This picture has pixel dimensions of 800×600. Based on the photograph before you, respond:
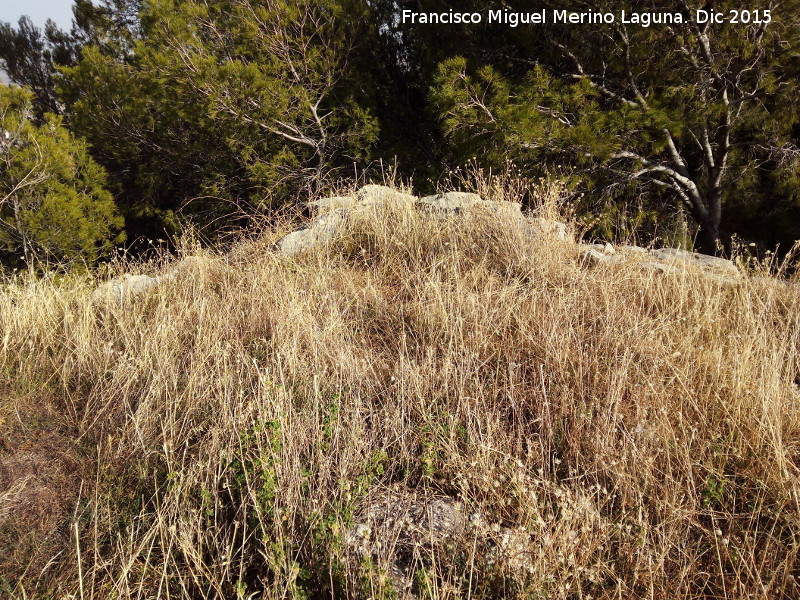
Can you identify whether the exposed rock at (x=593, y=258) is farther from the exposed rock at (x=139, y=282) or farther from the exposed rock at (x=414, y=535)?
the exposed rock at (x=139, y=282)

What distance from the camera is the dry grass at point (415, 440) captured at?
1607mm

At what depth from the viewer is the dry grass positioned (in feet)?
5.27

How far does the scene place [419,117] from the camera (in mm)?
8523


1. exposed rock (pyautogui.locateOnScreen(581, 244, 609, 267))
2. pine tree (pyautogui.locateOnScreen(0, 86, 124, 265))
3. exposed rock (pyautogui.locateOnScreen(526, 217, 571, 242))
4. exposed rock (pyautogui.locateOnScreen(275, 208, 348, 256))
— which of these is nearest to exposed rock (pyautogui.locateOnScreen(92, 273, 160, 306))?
exposed rock (pyautogui.locateOnScreen(275, 208, 348, 256))

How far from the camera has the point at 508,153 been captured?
20.0ft

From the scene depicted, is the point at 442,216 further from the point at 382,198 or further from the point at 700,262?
the point at 700,262

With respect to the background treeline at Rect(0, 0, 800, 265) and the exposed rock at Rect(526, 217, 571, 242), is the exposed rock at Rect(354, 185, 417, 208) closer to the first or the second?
the background treeline at Rect(0, 0, 800, 265)

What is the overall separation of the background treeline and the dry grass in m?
2.66

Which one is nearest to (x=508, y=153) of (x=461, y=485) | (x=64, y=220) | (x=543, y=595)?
(x=461, y=485)

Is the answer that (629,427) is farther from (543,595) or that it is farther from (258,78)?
(258,78)

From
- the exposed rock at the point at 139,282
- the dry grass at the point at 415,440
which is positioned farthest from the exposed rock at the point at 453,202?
the exposed rock at the point at 139,282

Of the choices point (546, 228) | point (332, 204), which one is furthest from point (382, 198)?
point (546, 228)

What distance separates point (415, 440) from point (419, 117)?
7.19 m

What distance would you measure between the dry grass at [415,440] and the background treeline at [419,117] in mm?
2657
